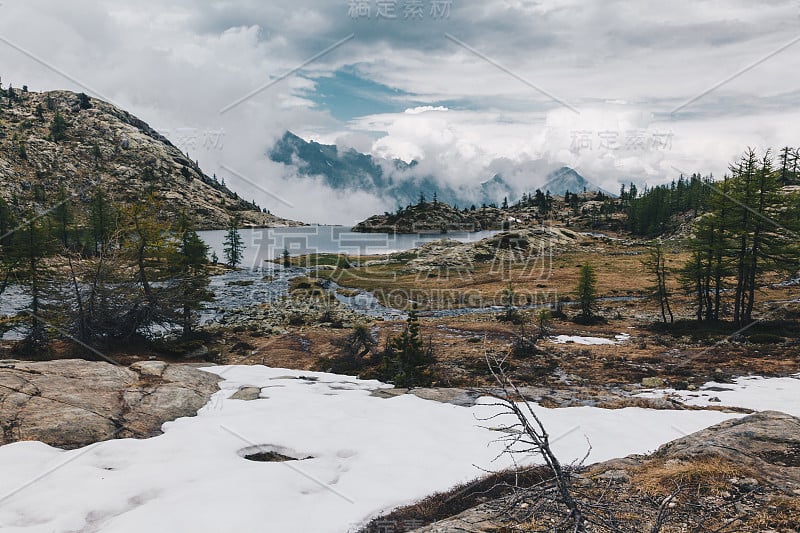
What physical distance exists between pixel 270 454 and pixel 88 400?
20.6 ft

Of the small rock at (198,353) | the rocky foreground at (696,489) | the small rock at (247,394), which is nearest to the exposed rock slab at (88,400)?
the small rock at (247,394)

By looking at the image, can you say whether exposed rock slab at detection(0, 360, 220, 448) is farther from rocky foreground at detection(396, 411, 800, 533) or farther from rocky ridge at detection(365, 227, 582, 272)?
rocky ridge at detection(365, 227, 582, 272)

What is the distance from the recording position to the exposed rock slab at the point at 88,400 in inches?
383

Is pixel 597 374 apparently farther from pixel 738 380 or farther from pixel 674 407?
pixel 674 407

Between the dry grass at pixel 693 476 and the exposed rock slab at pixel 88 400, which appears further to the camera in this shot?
the exposed rock slab at pixel 88 400

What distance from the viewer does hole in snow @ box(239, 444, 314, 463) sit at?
9.55m

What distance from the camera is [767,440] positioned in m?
8.38

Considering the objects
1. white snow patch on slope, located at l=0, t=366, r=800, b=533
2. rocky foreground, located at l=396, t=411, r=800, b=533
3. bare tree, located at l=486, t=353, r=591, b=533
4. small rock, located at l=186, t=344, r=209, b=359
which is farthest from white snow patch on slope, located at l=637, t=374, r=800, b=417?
small rock, located at l=186, t=344, r=209, b=359

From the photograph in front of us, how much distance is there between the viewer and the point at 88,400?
37.5 ft

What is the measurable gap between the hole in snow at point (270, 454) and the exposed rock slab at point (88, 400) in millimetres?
3169

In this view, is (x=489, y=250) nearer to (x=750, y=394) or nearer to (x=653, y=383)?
(x=653, y=383)

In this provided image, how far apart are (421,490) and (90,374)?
40.9 feet

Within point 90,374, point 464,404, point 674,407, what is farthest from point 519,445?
point 90,374

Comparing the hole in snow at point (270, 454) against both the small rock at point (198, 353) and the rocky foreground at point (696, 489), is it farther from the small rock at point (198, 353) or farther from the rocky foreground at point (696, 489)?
the small rock at point (198, 353)
